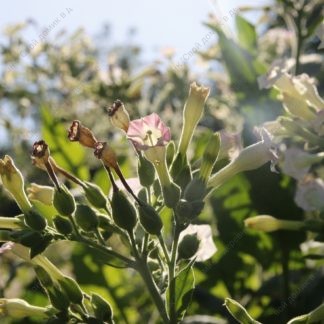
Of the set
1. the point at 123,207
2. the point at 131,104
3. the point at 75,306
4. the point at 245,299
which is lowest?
the point at 245,299

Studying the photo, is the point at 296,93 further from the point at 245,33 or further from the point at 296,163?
the point at 245,33

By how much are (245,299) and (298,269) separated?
0.17m

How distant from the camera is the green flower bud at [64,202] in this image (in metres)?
1.09

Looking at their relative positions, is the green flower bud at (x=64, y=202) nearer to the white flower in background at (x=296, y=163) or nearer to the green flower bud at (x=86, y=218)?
the green flower bud at (x=86, y=218)

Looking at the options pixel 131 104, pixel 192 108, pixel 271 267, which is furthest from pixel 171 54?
pixel 192 108

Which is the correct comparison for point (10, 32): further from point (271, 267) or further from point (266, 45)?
point (271, 267)

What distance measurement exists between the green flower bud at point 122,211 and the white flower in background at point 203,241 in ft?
0.38

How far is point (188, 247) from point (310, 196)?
0.77 ft

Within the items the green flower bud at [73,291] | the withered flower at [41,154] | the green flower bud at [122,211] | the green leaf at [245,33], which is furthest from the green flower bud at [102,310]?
the green leaf at [245,33]

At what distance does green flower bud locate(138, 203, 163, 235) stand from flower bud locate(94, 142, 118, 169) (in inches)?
3.3

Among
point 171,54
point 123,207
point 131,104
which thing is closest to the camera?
point 123,207

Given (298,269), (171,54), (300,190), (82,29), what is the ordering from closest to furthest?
(300,190) → (298,269) → (171,54) → (82,29)

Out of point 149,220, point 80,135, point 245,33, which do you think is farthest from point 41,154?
point 245,33

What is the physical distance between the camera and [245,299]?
1908 millimetres
